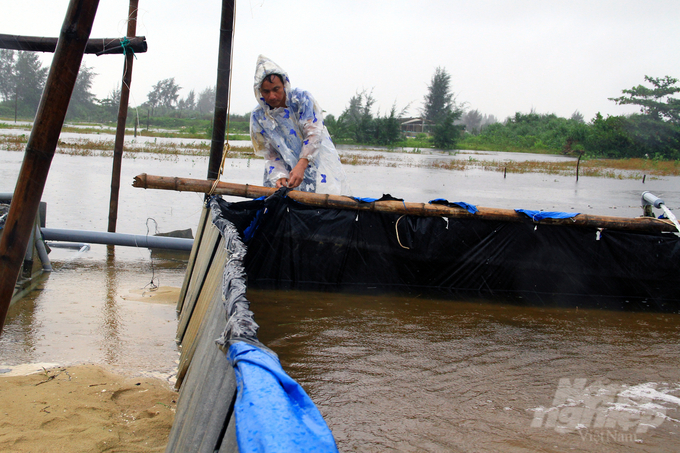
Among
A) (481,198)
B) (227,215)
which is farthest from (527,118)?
(227,215)

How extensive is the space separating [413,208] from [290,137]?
144cm

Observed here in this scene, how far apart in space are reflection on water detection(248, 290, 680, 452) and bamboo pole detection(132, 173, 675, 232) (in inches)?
35.7

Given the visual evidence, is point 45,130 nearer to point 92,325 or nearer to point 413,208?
point 92,325

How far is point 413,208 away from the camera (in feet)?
17.3

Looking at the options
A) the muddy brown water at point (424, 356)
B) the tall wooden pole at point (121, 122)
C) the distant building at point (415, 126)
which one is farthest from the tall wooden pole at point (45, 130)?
the distant building at point (415, 126)

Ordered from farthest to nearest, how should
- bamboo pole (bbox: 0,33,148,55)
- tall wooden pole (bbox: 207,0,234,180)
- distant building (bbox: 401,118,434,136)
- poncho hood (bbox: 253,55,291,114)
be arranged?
distant building (bbox: 401,118,434,136) → tall wooden pole (bbox: 207,0,234,180) → poncho hood (bbox: 253,55,291,114) → bamboo pole (bbox: 0,33,148,55)

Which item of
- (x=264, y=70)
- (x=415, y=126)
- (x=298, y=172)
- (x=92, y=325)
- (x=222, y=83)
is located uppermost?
(x=415, y=126)

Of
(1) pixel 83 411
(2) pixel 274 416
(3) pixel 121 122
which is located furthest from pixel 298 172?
(3) pixel 121 122

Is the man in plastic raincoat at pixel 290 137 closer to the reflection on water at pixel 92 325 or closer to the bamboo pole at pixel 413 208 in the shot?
the bamboo pole at pixel 413 208

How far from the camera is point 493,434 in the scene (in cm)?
269

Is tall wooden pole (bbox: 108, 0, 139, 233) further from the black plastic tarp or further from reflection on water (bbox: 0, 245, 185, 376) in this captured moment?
the black plastic tarp

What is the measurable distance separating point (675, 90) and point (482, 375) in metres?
47.3

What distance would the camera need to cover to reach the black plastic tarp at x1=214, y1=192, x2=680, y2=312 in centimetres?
539

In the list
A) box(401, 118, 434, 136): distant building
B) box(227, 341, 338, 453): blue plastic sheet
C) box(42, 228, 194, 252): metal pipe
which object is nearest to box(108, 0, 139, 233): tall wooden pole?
box(42, 228, 194, 252): metal pipe
